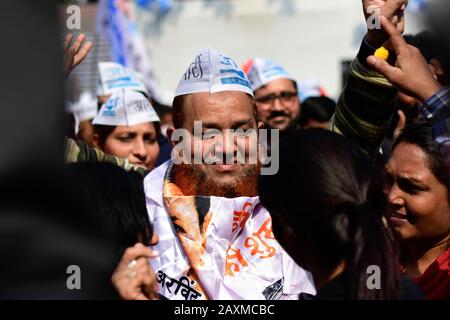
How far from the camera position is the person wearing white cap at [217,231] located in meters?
2.13

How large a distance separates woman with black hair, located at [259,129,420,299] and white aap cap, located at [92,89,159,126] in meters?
2.50

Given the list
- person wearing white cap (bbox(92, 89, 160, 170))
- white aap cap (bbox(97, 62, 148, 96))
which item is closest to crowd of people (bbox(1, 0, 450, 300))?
person wearing white cap (bbox(92, 89, 160, 170))

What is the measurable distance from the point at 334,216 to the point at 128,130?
2664 millimetres

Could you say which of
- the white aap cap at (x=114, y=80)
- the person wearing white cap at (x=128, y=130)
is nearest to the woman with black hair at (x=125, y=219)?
the person wearing white cap at (x=128, y=130)

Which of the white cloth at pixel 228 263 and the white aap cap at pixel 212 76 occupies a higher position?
the white aap cap at pixel 212 76

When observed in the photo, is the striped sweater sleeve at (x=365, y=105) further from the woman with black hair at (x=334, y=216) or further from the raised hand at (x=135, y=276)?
the raised hand at (x=135, y=276)

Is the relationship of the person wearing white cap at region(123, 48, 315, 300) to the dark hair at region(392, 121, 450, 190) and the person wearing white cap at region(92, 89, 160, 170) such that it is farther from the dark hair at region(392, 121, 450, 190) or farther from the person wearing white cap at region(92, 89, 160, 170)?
the person wearing white cap at region(92, 89, 160, 170)

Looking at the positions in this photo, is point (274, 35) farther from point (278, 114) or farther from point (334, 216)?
point (334, 216)

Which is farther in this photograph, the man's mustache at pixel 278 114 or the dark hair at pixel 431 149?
the man's mustache at pixel 278 114

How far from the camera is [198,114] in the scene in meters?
2.53

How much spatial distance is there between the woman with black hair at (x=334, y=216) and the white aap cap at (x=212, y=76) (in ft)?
2.59

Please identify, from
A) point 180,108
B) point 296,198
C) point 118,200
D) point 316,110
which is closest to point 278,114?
point 316,110

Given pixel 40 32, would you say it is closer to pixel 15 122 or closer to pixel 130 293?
pixel 15 122

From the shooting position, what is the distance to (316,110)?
5.30 meters
